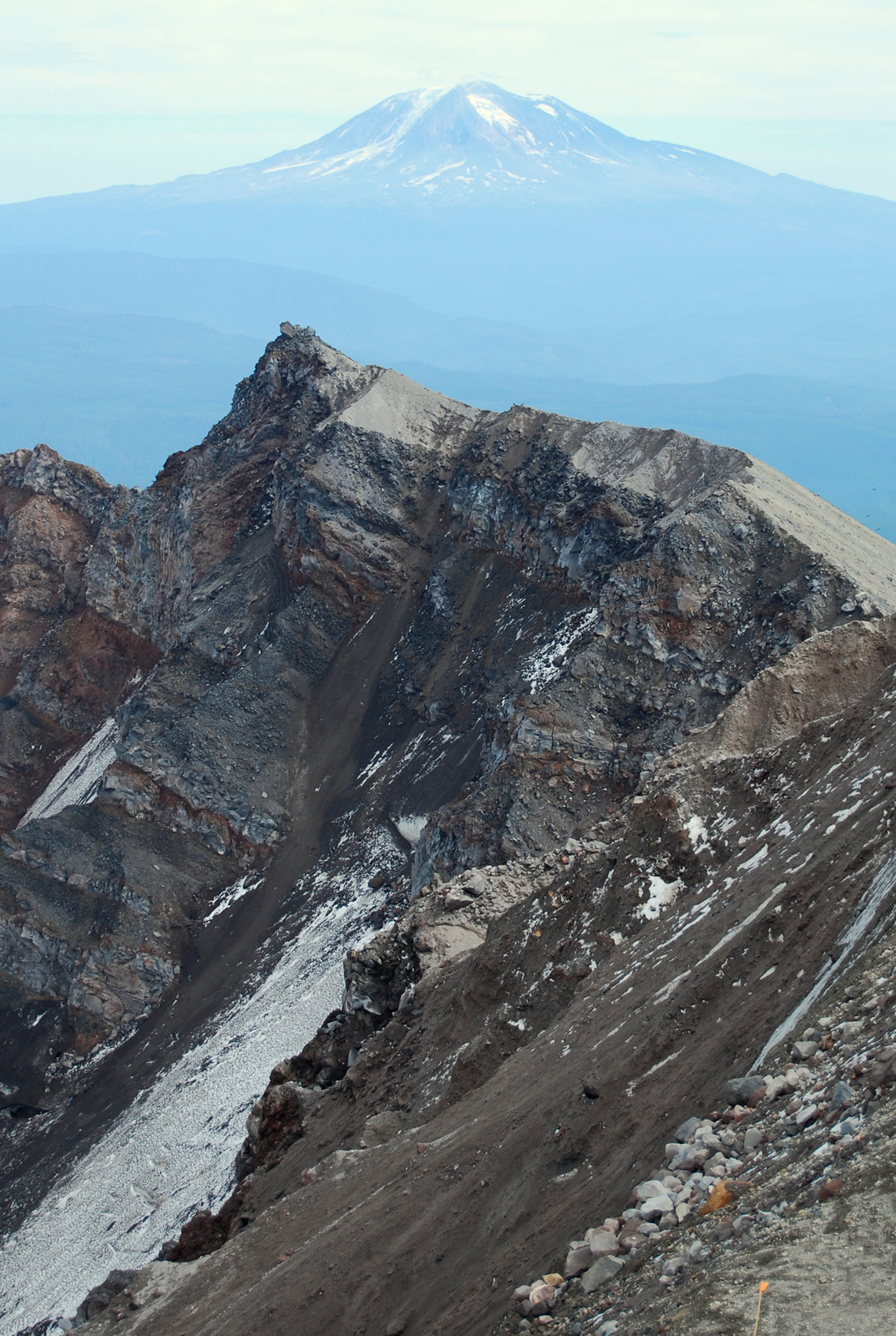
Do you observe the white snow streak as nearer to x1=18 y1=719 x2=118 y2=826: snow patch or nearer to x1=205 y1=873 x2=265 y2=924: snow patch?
x1=205 y1=873 x2=265 y2=924: snow patch

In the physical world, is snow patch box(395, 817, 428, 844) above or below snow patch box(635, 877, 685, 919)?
below

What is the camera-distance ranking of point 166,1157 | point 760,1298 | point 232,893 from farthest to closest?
point 232,893
point 166,1157
point 760,1298

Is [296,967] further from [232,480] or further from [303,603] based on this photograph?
[232,480]

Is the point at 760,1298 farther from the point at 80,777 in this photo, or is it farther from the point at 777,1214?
the point at 80,777

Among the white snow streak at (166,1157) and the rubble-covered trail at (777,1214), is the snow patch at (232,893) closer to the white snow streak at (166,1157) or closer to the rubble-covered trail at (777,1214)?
the white snow streak at (166,1157)

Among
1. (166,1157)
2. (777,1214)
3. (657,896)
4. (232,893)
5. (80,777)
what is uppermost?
(80,777)

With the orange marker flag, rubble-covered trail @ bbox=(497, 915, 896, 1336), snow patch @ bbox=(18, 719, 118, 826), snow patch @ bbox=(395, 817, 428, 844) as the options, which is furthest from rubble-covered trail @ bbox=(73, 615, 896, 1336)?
snow patch @ bbox=(18, 719, 118, 826)

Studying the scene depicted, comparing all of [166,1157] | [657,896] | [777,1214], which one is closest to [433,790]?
[166,1157]

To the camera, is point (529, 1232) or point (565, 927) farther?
point (565, 927)

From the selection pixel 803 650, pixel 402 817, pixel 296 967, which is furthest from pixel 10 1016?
pixel 803 650
